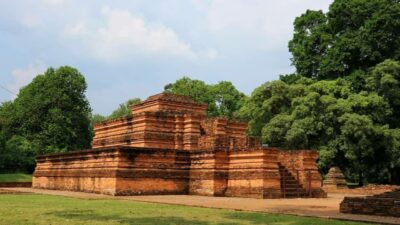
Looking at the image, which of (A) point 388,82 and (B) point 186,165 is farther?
(A) point 388,82

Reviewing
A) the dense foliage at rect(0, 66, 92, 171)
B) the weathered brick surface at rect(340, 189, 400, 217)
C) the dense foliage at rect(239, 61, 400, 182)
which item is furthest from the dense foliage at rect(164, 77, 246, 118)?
the weathered brick surface at rect(340, 189, 400, 217)

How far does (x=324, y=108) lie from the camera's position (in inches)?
1226

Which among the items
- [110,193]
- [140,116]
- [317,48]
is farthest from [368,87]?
[110,193]

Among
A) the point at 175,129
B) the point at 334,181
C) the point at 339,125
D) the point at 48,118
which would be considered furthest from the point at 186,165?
the point at 48,118

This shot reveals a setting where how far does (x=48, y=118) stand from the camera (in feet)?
145

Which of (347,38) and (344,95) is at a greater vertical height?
(347,38)

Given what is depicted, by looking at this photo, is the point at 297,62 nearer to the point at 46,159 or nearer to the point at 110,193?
the point at 46,159

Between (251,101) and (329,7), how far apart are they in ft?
31.9

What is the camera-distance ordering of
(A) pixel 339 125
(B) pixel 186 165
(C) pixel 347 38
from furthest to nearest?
1. (C) pixel 347 38
2. (A) pixel 339 125
3. (B) pixel 186 165

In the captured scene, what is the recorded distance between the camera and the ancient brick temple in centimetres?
1894

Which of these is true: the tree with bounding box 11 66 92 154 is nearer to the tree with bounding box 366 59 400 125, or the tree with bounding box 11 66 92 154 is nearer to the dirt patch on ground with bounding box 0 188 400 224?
the tree with bounding box 366 59 400 125

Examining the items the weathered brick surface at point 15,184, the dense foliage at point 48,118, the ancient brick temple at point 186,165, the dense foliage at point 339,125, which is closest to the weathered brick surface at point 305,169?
the ancient brick temple at point 186,165

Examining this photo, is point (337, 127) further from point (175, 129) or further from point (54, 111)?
point (54, 111)

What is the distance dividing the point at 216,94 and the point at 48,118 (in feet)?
63.9
